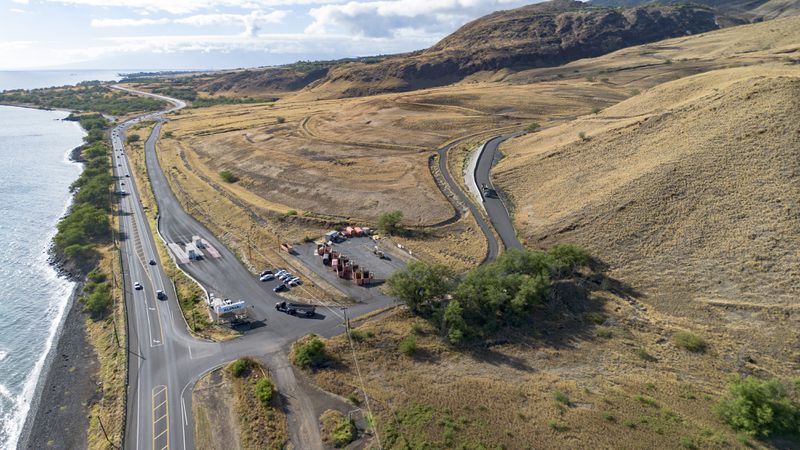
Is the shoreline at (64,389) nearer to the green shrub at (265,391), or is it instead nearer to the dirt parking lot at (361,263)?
the green shrub at (265,391)

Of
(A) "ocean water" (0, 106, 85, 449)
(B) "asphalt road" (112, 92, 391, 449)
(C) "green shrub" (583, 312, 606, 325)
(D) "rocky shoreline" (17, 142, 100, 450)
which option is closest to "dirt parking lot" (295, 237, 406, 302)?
(B) "asphalt road" (112, 92, 391, 449)

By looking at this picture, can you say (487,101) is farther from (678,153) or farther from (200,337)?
(200,337)

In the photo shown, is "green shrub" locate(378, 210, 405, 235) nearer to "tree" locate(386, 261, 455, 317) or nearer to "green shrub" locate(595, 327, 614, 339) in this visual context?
"tree" locate(386, 261, 455, 317)

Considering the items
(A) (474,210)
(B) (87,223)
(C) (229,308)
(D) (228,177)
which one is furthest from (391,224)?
(B) (87,223)

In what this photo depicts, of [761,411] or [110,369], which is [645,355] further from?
[110,369]

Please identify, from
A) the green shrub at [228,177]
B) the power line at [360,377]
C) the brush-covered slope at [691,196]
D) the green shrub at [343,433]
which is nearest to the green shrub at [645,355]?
the brush-covered slope at [691,196]

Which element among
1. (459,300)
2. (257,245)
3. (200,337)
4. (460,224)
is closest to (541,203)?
(460,224)
